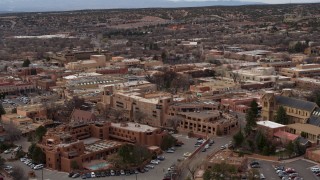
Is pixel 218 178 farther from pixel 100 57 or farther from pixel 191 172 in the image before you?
pixel 100 57

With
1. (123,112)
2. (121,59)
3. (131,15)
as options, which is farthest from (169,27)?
(123,112)

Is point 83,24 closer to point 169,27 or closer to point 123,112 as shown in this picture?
point 169,27

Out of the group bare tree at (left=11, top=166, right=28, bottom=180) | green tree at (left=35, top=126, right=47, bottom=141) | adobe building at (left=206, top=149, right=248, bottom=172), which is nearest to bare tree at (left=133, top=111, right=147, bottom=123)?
green tree at (left=35, top=126, right=47, bottom=141)

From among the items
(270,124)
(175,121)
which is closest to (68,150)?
(175,121)

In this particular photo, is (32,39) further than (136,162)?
Yes

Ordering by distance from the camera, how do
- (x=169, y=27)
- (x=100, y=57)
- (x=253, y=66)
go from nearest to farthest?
(x=253, y=66) < (x=100, y=57) < (x=169, y=27)

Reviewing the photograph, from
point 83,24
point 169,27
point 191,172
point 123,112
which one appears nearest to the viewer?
point 191,172

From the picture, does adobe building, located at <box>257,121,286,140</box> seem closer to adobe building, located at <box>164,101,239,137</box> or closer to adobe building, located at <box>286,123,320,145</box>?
adobe building, located at <box>286,123,320,145</box>

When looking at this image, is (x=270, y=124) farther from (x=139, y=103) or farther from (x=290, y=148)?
(x=139, y=103)
